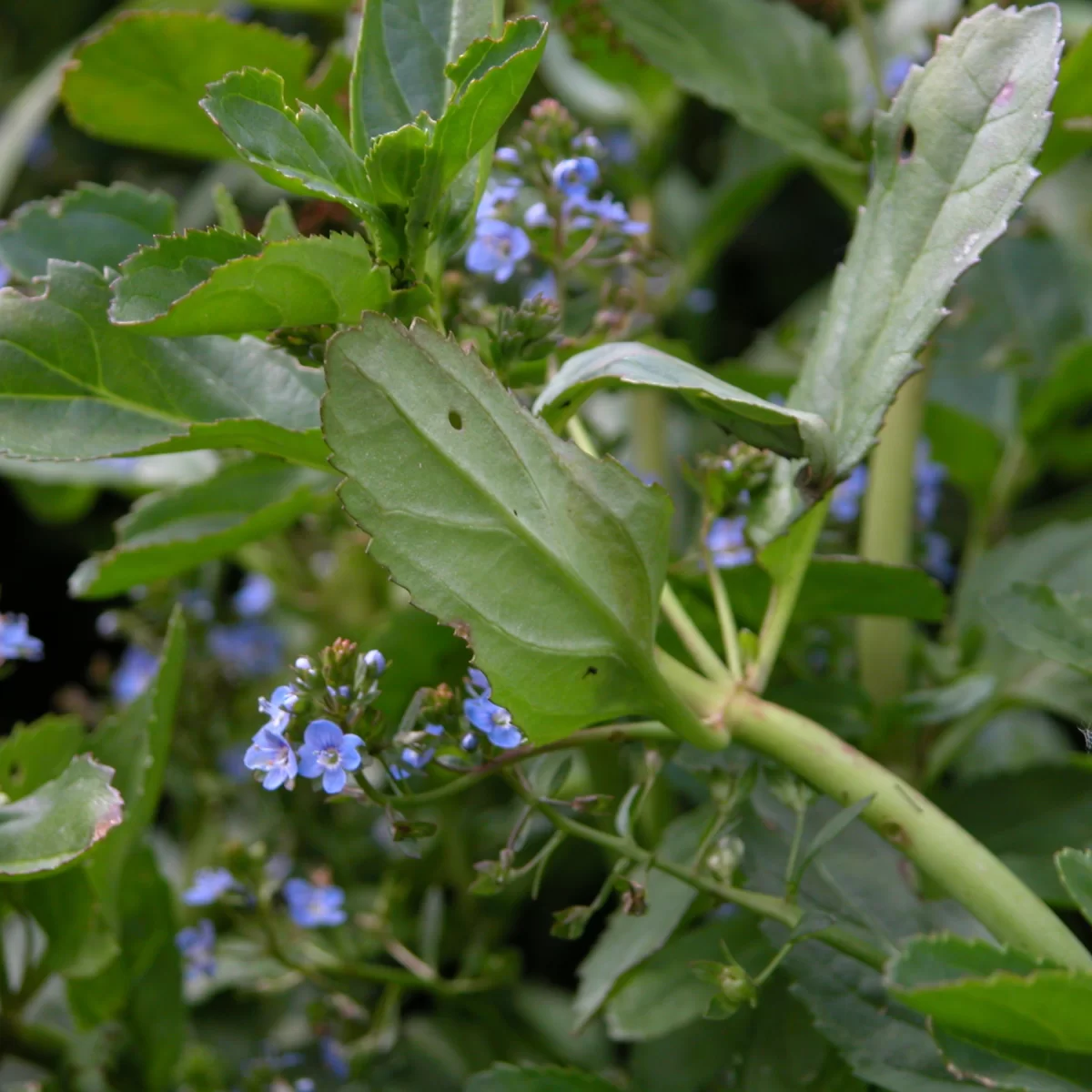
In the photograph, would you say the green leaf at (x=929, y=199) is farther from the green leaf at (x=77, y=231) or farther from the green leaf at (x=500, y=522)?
the green leaf at (x=77, y=231)

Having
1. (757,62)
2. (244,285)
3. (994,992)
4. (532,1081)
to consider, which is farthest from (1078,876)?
(757,62)

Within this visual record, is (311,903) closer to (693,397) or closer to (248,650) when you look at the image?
(248,650)

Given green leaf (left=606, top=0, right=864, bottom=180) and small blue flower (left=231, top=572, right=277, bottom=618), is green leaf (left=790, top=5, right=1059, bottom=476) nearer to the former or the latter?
green leaf (left=606, top=0, right=864, bottom=180)

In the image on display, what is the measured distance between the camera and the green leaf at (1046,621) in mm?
698

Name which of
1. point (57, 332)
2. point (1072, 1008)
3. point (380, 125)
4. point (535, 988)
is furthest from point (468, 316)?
point (535, 988)

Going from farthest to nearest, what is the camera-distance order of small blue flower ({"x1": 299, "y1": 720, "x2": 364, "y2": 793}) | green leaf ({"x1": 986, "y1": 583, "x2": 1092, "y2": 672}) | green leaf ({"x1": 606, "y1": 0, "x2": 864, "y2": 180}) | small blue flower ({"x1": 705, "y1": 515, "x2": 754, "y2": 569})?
green leaf ({"x1": 606, "y1": 0, "x2": 864, "y2": 180}), small blue flower ({"x1": 705, "y1": 515, "x2": 754, "y2": 569}), green leaf ({"x1": 986, "y1": 583, "x2": 1092, "y2": 672}), small blue flower ({"x1": 299, "y1": 720, "x2": 364, "y2": 793})

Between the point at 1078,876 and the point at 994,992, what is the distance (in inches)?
3.8

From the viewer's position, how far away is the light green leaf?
0.54m

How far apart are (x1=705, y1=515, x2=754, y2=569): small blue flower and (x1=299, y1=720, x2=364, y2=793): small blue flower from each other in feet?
0.86

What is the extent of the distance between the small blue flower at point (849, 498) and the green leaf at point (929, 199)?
372 millimetres

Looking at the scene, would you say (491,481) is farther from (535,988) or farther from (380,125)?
(535,988)

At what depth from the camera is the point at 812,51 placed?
1.00m

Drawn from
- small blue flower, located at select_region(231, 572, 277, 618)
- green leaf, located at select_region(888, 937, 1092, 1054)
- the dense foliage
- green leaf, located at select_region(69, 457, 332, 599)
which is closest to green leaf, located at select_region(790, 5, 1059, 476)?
the dense foliage

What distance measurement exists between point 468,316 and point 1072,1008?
47 cm
